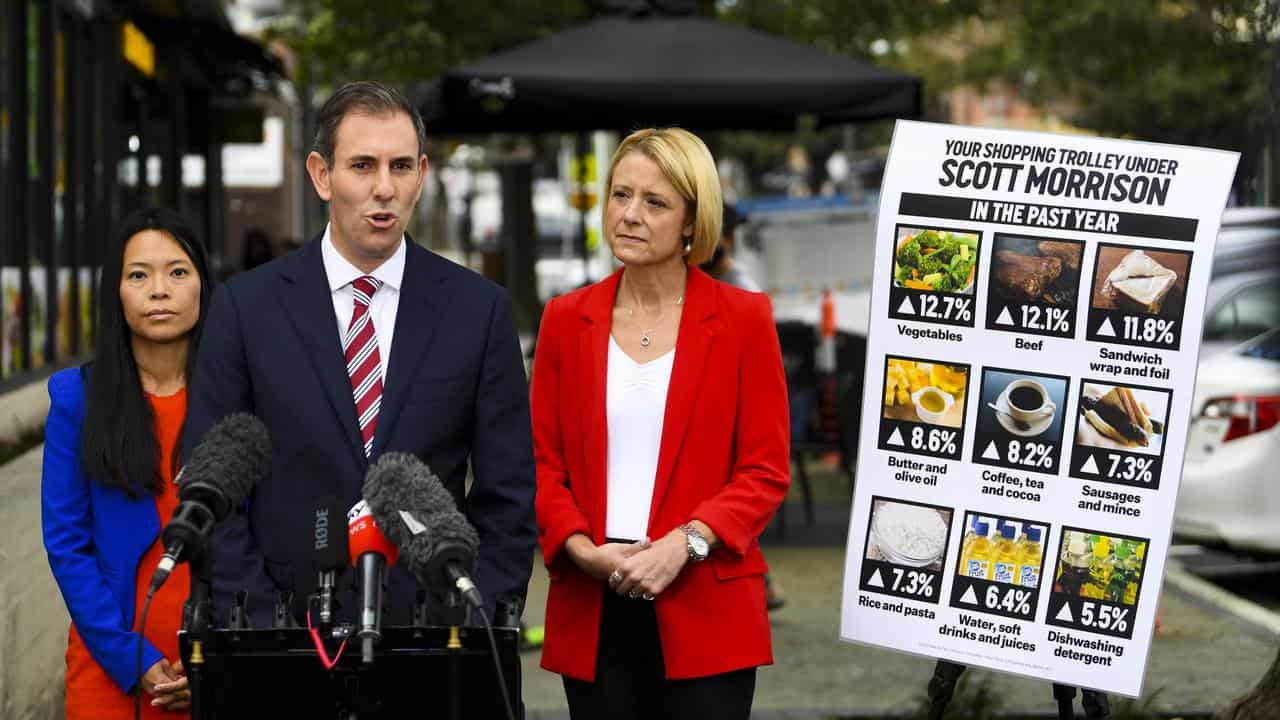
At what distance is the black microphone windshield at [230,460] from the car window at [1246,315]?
33.0 ft

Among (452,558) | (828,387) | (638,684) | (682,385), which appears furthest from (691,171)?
(828,387)

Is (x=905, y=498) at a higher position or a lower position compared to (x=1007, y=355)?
lower

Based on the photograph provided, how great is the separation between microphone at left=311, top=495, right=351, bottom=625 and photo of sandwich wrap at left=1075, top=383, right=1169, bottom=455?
91.0 inches

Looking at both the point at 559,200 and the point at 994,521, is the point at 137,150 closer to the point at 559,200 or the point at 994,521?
the point at 994,521

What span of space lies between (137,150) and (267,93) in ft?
24.7

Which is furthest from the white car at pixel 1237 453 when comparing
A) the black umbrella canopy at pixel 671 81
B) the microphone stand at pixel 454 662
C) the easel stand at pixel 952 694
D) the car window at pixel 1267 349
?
the microphone stand at pixel 454 662

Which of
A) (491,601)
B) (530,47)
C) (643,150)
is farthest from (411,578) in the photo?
(530,47)

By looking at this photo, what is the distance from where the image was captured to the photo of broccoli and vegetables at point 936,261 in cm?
468

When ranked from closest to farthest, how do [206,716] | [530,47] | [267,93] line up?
1. [206,716]
2. [530,47]
3. [267,93]

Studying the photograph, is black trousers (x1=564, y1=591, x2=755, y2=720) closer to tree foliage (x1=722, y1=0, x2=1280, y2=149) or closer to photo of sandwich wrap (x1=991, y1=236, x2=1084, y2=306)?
photo of sandwich wrap (x1=991, y1=236, x2=1084, y2=306)

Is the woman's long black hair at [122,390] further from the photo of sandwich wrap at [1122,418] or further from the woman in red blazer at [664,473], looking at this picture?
the photo of sandwich wrap at [1122,418]

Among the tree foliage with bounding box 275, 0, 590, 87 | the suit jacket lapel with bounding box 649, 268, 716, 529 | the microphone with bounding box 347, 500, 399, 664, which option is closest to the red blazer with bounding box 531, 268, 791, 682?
the suit jacket lapel with bounding box 649, 268, 716, 529

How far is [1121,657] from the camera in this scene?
15.0 ft

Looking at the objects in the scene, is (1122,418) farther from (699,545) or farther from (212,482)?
(212,482)
